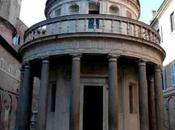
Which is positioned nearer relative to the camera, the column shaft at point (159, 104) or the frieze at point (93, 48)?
the frieze at point (93, 48)

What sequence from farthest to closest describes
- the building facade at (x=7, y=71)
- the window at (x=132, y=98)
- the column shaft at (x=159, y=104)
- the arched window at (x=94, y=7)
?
1. the building facade at (x=7, y=71)
2. the arched window at (x=94, y=7)
3. the window at (x=132, y=98)
4. the column shaft at (x=159, y=104)

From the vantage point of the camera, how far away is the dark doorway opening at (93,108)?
50.5 ft

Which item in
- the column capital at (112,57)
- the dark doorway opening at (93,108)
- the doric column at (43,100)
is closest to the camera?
the doric column at (43,100)

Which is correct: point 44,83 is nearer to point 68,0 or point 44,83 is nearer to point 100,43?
point 100,43

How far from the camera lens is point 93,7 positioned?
58.9 ft

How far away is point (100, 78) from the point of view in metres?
15.5

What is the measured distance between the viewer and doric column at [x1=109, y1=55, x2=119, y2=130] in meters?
12.8

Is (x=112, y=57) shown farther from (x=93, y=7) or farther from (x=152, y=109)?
(x=93, y=7)

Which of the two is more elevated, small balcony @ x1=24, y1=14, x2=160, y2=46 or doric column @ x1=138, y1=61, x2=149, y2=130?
small balcony @ x1=24, y1=14, x2=160, y2=46

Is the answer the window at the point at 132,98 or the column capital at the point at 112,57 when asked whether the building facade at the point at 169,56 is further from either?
the column capital at the point at 112,57

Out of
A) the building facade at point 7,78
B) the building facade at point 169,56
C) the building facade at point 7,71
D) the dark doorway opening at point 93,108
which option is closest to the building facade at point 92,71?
the dark doorway opening at point 93,108

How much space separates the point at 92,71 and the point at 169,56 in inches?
586

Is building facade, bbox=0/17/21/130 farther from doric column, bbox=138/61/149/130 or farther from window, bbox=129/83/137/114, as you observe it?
doric column, bbox=138/61/149/130

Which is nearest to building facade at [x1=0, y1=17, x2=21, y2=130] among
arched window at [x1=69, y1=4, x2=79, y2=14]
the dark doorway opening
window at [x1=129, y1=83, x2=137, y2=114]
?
arched window at [x1=69, y1=4, x2=79, y2=14]
